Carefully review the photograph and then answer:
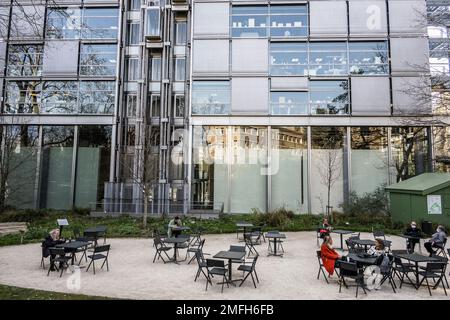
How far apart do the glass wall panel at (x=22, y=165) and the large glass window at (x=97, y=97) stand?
187 inches

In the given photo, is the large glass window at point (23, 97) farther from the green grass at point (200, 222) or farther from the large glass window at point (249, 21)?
the large glass window at point (249, 21)

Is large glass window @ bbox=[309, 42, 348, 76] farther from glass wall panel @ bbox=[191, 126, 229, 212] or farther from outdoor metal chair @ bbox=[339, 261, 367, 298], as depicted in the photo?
outdoor metal chair @ bbox=[339, 261, 367, 298]

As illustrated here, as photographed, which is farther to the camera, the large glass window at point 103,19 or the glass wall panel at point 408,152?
the large glass window at point 103,19

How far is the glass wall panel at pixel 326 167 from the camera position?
2336 cm

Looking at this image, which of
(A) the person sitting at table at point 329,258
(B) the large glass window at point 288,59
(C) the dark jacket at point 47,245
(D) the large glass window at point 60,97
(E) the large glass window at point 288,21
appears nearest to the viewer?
(A) the person sitting at table at point 329,258

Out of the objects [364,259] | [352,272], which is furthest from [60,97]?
[352,272]

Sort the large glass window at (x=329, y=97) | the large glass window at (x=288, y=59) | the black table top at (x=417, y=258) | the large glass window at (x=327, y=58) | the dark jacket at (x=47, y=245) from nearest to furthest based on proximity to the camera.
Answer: the black table top at (x=417, y=258), the dark jacket at (x=47, y=245), the large glass window at (x=329, y=97), the large glass window at (x=327, y=58), the large glass window at (x=288, y=59)

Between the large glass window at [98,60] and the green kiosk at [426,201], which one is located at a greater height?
the large glass window at [98,60]

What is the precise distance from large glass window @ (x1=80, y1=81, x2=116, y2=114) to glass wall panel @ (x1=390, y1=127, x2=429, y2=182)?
22.9 m

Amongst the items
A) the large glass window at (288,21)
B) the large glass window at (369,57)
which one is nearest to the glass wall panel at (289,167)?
the large glass window at (369,57)

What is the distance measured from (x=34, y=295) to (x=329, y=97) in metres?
22.8

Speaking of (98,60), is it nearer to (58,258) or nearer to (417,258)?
(58,258)

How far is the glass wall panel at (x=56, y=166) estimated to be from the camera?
81.9 feet

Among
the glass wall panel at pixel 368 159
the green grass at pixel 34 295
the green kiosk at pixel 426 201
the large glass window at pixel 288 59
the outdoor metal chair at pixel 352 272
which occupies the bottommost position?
the green grass at pixel 34 295
